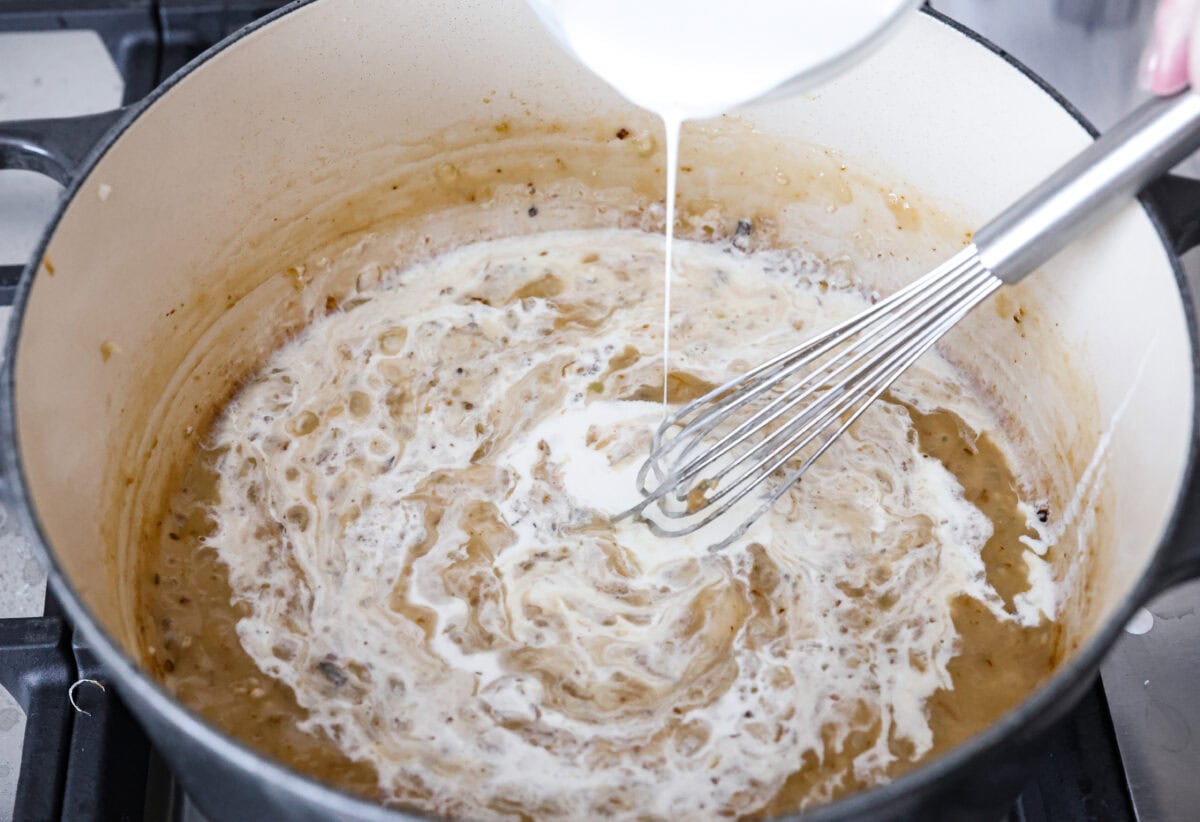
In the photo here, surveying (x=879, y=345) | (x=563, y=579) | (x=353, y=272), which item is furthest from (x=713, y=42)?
(x=353, y=272)

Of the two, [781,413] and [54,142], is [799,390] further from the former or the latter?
[54,142]

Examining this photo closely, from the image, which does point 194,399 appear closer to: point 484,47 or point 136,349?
point 136,349

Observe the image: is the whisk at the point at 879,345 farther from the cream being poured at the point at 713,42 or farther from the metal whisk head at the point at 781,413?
the cream being poured at the point at 713,42

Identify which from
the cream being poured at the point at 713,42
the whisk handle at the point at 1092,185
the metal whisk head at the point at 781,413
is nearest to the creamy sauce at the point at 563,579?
the metal whisk head at the point at 781,413

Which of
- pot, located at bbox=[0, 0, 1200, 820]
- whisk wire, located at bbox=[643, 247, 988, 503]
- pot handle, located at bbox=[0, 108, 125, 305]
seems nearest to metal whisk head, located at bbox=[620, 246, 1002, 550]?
whisk wire, located at bbox=[643, 247, 988, 503]

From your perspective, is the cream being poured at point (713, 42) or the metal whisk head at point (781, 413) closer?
the cream being poured at point (713, 42)

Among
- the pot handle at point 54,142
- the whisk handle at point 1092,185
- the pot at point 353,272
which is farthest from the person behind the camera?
the pot handle at point 54,142

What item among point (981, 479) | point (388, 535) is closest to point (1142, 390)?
point (981, 479)
